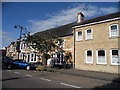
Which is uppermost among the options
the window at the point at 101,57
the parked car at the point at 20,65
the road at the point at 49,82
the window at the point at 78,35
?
the window at the point at 78,35

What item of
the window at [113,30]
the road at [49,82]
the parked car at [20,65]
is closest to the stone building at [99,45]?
the window at [113,30]

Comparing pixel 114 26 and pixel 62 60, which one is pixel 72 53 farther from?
pixel 114 26

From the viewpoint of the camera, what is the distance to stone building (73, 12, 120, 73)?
1559 centimetres

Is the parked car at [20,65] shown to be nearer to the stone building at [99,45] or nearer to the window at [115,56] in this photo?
the stone building at [99,45]

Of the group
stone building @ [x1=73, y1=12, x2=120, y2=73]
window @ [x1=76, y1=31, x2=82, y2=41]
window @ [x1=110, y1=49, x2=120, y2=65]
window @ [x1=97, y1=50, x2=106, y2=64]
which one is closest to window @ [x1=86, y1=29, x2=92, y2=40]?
stone building @ [x1=73, y1=12, x2=120, y2=73]

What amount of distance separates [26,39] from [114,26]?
39.0ft

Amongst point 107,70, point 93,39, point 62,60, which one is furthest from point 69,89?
point 62,60

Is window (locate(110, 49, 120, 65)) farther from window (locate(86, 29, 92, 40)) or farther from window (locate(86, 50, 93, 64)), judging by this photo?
window (locate(86, 29, 92, 40))

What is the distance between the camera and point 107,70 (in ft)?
52.1

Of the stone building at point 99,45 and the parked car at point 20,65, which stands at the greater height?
the stone building at point 99,45

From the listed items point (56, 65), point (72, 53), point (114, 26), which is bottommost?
point (56, 65)

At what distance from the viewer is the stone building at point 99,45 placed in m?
15.6

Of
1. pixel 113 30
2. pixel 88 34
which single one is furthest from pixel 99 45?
pixel 113 30

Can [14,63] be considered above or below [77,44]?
below
